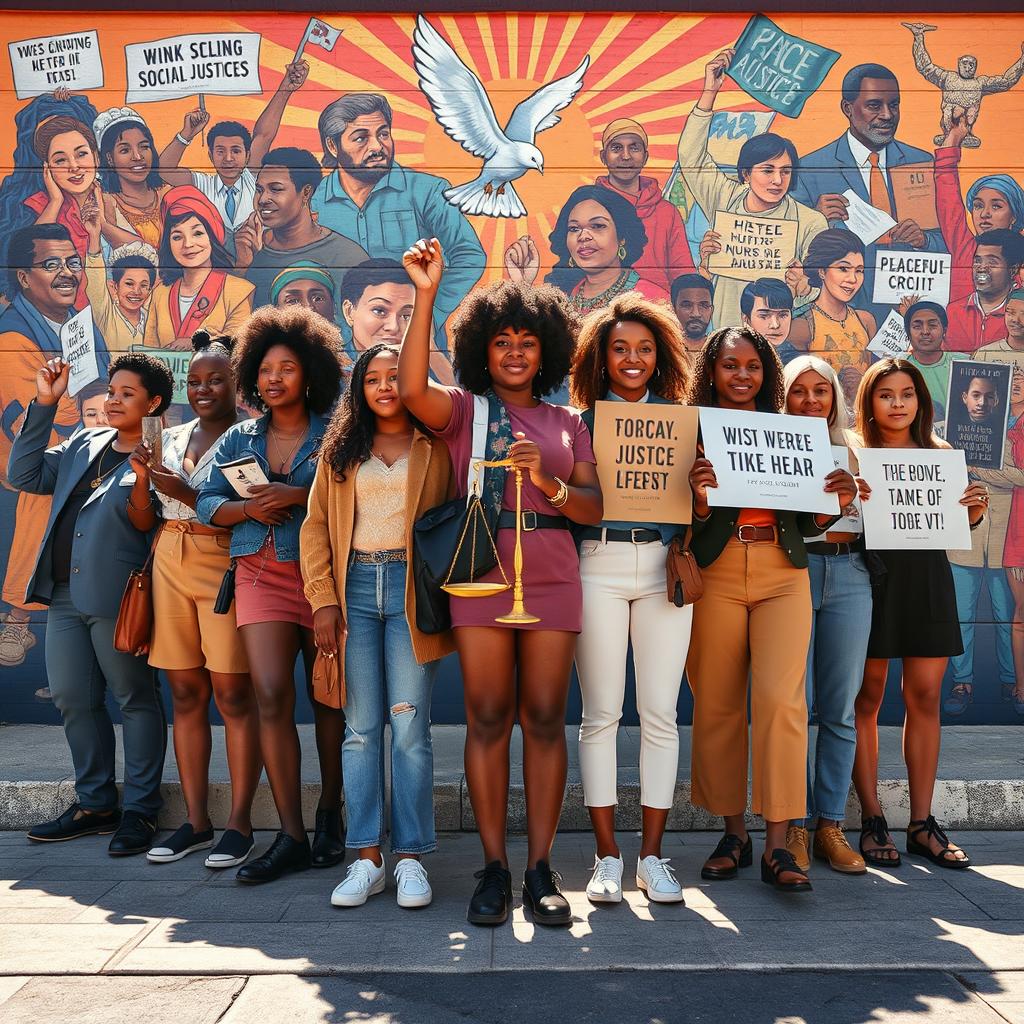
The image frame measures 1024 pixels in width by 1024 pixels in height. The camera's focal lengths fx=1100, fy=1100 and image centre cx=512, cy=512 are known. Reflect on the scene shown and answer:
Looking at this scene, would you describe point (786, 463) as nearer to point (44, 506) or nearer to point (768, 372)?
point (768, 372)

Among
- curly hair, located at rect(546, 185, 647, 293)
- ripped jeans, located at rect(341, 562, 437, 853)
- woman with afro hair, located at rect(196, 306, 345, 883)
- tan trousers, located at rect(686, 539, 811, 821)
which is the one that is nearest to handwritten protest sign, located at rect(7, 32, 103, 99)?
curly hair, located at rect(546, 185, 647, 293)

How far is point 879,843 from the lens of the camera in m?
4.59

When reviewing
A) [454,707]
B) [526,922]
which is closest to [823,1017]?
[526,922]

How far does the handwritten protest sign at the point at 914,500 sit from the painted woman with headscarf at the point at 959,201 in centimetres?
249

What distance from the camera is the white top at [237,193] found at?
6645 mm

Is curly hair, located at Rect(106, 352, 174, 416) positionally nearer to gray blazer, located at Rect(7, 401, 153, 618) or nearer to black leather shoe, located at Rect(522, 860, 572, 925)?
gray blazer, located at Rect(7, 401, 153, 618)

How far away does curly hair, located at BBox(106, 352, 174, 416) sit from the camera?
16.4 feet

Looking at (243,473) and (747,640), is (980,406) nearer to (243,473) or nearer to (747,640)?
(747,640)

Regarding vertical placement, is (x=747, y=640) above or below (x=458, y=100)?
below

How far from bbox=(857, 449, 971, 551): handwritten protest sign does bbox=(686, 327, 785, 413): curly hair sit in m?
0.48

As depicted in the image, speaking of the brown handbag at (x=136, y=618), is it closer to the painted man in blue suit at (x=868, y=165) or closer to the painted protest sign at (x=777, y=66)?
the painted man in blue suit at (x=868, y=165)

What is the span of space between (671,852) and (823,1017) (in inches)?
64.5

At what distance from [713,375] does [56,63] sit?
187 inches

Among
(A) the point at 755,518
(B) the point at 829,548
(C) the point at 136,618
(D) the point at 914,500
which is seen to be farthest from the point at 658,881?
(C) the point at 136,618
